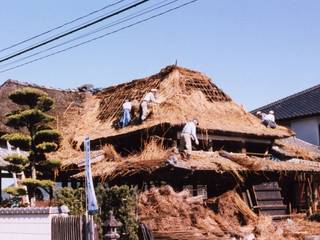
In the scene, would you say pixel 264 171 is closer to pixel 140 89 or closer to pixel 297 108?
pixel 140 89

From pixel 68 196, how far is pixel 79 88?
15279 mm

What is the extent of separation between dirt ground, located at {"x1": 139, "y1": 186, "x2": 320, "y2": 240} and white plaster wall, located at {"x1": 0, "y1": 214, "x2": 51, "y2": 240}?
2894 millimetres

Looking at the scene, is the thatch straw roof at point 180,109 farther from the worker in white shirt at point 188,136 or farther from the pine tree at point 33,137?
the pine tree at point 33,137

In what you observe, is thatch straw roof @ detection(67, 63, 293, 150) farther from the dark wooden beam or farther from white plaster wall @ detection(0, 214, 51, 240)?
white plaster wall @ detection(0, 214, 51, 240)

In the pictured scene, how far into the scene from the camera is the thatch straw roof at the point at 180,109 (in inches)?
794

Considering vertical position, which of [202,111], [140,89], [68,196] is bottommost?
[68,196]

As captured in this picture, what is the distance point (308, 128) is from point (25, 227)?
21688mm

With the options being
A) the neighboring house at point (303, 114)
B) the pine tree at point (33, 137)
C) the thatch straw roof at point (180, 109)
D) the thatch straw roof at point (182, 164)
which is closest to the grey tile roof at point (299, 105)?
the neighboring house at point (303, 114)

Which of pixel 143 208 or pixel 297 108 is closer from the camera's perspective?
pixel 143 208

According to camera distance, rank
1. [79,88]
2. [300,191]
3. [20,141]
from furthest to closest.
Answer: [79,88]
[300,191]
[20,141]

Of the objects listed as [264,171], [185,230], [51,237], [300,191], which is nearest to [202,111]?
[264,171]

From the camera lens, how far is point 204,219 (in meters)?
15.9

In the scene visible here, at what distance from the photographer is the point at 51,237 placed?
1373cm

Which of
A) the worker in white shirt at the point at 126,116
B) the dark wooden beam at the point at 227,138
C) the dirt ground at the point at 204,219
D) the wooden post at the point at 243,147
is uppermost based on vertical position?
the worker in white shirt at the point at 126,116
